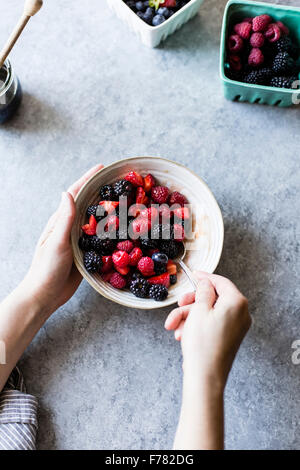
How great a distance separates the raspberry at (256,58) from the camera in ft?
3.77

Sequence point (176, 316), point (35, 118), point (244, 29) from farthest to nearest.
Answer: point (35, 118) → point (244, 29) → point (176, 316)

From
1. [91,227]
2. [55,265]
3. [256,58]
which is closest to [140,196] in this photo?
[91,227]

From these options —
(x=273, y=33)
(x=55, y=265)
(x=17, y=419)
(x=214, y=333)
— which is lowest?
(x=17, y=419)

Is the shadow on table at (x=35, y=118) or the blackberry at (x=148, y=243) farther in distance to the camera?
the shadow on table at (x=35, y=118)

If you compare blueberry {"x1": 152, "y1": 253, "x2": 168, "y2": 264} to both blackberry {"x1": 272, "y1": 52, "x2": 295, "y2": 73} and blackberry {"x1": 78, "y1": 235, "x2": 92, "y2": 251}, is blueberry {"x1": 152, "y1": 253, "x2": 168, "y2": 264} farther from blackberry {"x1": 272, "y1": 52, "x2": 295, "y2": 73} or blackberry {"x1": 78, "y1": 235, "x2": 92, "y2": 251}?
blackberry {"x1": 272, "y1": 52, "x2": 295, "y2": 73}

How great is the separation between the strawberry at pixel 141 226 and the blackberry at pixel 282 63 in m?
0.55

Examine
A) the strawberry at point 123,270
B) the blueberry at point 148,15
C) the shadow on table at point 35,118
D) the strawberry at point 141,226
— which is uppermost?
the blueberry at point 148,15

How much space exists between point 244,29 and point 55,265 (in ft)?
2.63

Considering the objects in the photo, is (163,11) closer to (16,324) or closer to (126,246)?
(126,246)

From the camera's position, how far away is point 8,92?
46.4 inches

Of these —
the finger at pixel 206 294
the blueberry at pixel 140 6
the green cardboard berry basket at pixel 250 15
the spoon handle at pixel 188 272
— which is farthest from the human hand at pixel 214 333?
the blueberry at pixel 140 6

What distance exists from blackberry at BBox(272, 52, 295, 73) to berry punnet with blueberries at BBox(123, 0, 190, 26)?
0.30 meters

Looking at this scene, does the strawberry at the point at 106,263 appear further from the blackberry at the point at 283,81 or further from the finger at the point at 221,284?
the blackberry at the point at 283,81

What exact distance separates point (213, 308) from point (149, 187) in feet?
1.14
